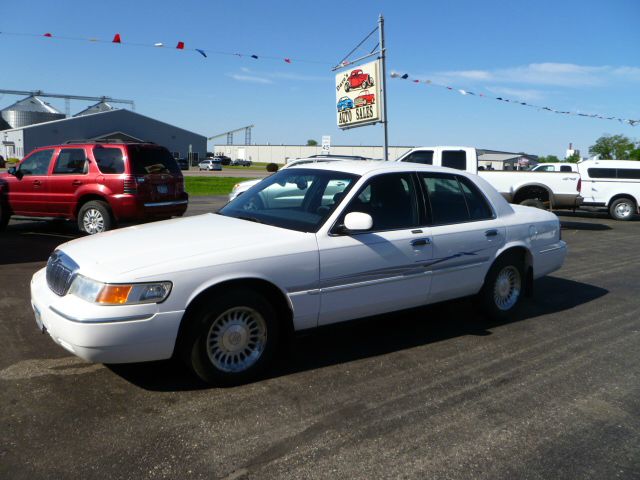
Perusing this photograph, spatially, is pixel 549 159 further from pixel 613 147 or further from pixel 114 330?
pixel 114 330

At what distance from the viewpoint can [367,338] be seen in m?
5.00

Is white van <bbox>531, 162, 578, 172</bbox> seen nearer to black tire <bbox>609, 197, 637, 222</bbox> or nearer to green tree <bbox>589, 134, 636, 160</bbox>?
black tire <bbox>609, 197, 637, 222</bbox>

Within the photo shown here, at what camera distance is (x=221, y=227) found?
4355 millimetres

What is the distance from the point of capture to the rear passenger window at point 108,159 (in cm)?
993

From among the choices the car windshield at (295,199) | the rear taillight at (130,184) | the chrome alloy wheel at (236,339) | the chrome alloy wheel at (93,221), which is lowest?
the chrome alloy wheel at (236,339)

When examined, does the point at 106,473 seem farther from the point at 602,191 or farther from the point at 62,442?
the point at 602,191

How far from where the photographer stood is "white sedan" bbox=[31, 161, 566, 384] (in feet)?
11.4

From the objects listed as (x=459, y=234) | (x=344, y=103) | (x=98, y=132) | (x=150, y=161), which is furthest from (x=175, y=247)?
(x=98, y=132)

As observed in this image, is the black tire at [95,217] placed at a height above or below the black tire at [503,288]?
above

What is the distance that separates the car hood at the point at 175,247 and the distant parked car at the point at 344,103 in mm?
17920

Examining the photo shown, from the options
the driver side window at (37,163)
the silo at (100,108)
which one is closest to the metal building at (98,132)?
the silo at (100,108)

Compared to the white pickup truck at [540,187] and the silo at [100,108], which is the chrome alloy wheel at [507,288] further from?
the silo at [100,108]

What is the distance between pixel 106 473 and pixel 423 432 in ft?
5.85

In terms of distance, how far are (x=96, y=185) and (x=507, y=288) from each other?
24.6 ft
